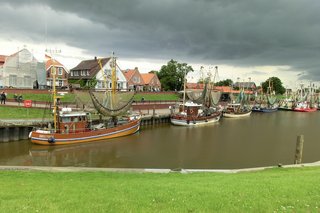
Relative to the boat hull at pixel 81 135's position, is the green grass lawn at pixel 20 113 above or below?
above

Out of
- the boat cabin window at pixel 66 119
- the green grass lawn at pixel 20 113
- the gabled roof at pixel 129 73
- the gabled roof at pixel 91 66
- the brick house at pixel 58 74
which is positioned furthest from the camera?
the gabled roof at pixel 129 73

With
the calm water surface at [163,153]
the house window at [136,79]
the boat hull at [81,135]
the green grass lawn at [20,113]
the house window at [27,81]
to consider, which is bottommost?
the calm water surface at [163,153]

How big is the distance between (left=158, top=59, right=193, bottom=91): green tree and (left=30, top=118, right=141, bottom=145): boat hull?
69146 mm

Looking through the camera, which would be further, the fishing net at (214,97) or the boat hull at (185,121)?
the fishing net at (214,97)

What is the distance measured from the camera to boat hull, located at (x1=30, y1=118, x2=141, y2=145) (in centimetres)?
3047

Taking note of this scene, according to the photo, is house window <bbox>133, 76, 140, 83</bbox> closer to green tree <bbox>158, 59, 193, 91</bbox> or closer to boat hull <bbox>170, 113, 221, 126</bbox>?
green tree <bbox>158, 59, 193, 91</bbox>

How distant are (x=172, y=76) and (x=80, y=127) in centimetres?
7808

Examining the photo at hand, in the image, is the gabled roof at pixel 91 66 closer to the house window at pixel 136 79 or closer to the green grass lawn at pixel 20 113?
the house window at pixel 136 79

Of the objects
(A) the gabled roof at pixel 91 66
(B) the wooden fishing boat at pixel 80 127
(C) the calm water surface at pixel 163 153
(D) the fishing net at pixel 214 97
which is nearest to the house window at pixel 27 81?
(A) the gabled roof at pixel 91 66

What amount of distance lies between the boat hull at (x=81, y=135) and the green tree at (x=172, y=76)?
6915cm

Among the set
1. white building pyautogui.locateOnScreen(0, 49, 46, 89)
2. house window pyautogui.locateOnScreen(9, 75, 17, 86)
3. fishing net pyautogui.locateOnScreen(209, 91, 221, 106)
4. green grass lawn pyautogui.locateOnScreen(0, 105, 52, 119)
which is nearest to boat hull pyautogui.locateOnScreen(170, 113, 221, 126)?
fishing net pyautogui.locateOnScreen(209, 91, 221, 106)

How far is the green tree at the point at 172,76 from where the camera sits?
108 meters

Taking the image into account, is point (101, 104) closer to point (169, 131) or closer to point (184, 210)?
point (169, 131)

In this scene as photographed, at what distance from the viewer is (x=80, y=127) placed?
110 ft
